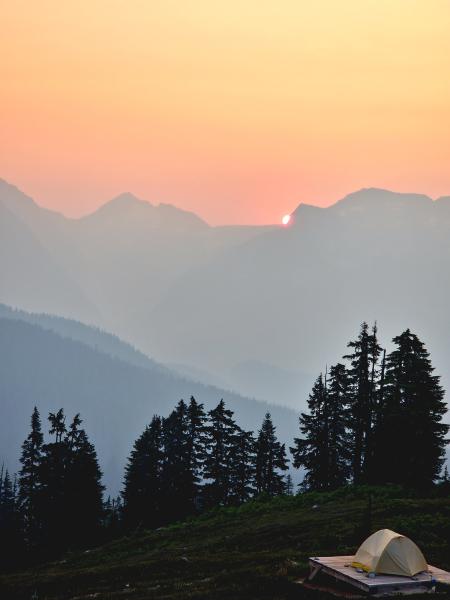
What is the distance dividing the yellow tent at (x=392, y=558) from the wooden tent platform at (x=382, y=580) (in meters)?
0.17

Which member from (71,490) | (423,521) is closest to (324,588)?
(423,521)

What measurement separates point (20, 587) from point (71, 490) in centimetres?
3835

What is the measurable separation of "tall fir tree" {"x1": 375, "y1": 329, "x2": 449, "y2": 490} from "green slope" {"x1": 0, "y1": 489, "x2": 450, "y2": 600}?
7.58 metres

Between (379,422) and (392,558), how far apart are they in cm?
3688

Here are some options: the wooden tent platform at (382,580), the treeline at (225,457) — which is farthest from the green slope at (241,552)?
the treeline at (225,457)

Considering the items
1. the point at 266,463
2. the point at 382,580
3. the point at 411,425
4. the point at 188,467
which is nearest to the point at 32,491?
the point at 188,467

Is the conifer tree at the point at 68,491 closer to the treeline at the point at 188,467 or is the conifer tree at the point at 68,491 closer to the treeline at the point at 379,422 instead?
the treeline at the point at 188,467

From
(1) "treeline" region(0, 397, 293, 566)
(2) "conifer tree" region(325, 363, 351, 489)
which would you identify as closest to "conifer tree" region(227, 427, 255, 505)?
(1) "treeline" region(0, 397, 293, 566)

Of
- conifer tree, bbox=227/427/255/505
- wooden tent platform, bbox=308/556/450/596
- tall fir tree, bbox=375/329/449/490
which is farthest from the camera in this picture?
conifer tree, bbox=227/427/255/505

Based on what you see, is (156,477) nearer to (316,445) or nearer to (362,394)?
(316,445)

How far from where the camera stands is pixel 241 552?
3303 cm

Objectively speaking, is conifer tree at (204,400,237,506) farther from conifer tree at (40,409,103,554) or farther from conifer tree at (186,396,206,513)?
conifer tree at (40,409,103,554)

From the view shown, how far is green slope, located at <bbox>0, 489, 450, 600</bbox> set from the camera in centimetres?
2622

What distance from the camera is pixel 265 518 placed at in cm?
4338
